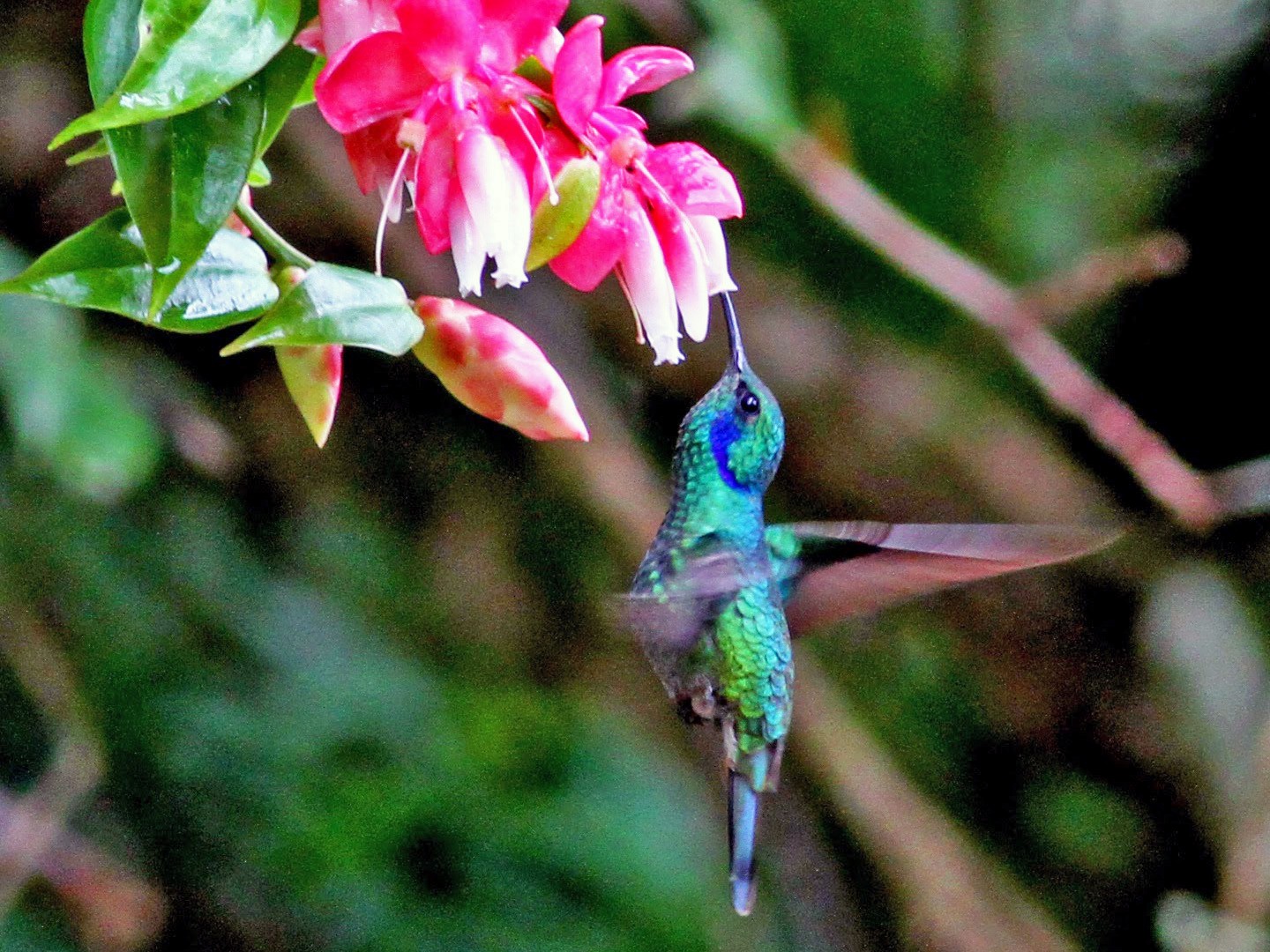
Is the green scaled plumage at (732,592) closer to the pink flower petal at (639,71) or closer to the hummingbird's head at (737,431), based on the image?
the hummingbird's head at (737,431)

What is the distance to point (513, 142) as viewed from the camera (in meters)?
0.93

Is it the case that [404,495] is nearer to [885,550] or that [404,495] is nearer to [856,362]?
[856,362]

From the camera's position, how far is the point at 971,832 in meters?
2.94

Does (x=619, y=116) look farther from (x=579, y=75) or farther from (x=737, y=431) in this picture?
(x=737, y=431)

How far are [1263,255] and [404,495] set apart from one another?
178cm

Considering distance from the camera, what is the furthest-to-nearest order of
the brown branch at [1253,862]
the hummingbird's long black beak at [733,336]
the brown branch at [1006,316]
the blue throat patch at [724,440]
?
the brown branch at [1253,862] < the brown branch at [1006,316] < the blue throat patch at [724,440] < the hummingbird's long black beak at [733,336]

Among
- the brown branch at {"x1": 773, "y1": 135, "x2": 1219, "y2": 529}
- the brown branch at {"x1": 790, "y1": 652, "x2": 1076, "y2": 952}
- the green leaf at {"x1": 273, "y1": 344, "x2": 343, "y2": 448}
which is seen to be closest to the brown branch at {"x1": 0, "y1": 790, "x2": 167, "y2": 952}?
the brown branch at {"x1": 790, "y1": 652, "x2": 1076, "y2": 952}

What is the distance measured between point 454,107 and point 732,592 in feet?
1.84

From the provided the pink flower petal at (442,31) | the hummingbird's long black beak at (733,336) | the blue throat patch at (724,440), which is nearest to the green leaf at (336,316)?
the pink flower petal at (442,31)

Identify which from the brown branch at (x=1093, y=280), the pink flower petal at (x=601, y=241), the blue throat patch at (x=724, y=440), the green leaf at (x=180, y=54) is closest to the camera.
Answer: the green leaf at (x=180, y=54)

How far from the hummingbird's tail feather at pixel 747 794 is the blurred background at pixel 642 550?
4.24ft

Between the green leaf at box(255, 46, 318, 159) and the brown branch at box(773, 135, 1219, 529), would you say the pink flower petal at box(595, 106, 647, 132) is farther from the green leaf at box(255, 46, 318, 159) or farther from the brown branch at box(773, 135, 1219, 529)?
the brown branch at box(773, 135, 1219, 529)

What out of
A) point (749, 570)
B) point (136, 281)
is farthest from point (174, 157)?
point (749, 570)

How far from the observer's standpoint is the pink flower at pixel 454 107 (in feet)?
2.86
